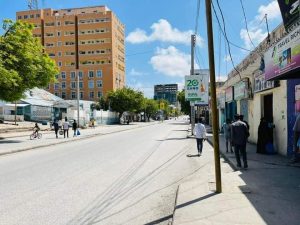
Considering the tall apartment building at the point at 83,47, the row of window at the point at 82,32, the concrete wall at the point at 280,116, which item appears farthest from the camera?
the tall apartment building at the point at 83,47

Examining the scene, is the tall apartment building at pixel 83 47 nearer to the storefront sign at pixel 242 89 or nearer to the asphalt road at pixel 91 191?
the storefront sign at pixel 242 89

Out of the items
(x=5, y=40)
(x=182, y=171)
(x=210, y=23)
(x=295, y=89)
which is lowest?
(x=182, y=171)

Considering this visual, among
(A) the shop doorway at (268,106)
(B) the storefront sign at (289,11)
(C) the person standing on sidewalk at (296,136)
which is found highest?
(B) the storefront sign at (289,11)

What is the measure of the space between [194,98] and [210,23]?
24792 mm

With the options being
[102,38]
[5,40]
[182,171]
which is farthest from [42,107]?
[102,38]

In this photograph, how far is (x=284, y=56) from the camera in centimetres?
1053

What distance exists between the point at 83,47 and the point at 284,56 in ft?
393

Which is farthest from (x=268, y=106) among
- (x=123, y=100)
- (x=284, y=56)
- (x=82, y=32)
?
(x=82, y=32)

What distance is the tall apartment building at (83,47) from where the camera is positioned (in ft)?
407

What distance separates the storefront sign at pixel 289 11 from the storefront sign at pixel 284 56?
1.81ft

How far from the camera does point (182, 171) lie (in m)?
12.7

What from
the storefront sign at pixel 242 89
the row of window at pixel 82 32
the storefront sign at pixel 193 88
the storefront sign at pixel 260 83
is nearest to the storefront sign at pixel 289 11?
the storefront sign at pixel 260 83

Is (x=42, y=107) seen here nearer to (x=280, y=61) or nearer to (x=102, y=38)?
(x=280, y=61)

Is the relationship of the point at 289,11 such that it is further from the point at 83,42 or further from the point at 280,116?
the point at 83,42
